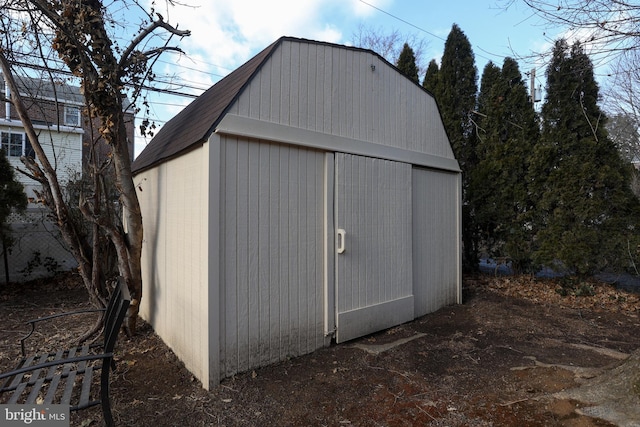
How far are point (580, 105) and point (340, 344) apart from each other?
5907mm

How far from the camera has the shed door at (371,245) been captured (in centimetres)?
380

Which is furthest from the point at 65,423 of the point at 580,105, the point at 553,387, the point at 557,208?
the point at 580,105

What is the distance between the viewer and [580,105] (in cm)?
602

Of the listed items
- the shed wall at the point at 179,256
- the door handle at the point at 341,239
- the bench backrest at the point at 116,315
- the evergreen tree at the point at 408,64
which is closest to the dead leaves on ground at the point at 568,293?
the door handle at the point at 341,239

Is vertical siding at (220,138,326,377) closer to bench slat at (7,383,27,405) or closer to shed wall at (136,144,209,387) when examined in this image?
shed wall at (136,144,209,387)

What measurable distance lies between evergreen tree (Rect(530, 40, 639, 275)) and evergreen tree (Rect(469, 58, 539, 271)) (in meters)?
0.25

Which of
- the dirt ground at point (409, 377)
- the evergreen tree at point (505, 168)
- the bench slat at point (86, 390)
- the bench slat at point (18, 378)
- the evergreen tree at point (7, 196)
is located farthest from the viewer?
the evergreen tree at point (505, 168)

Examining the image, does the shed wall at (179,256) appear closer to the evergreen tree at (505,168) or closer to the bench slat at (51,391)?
the bench slat at (51,391)

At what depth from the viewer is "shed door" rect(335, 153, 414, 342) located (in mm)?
3803

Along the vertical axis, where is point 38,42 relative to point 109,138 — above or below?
above

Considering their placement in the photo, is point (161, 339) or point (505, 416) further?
point (161, 339)

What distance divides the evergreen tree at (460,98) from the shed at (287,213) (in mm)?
3041

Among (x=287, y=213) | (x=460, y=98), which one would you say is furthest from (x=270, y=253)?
(x=460, y=98)

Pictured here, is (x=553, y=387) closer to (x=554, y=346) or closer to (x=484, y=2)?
(x=554, y=346)
